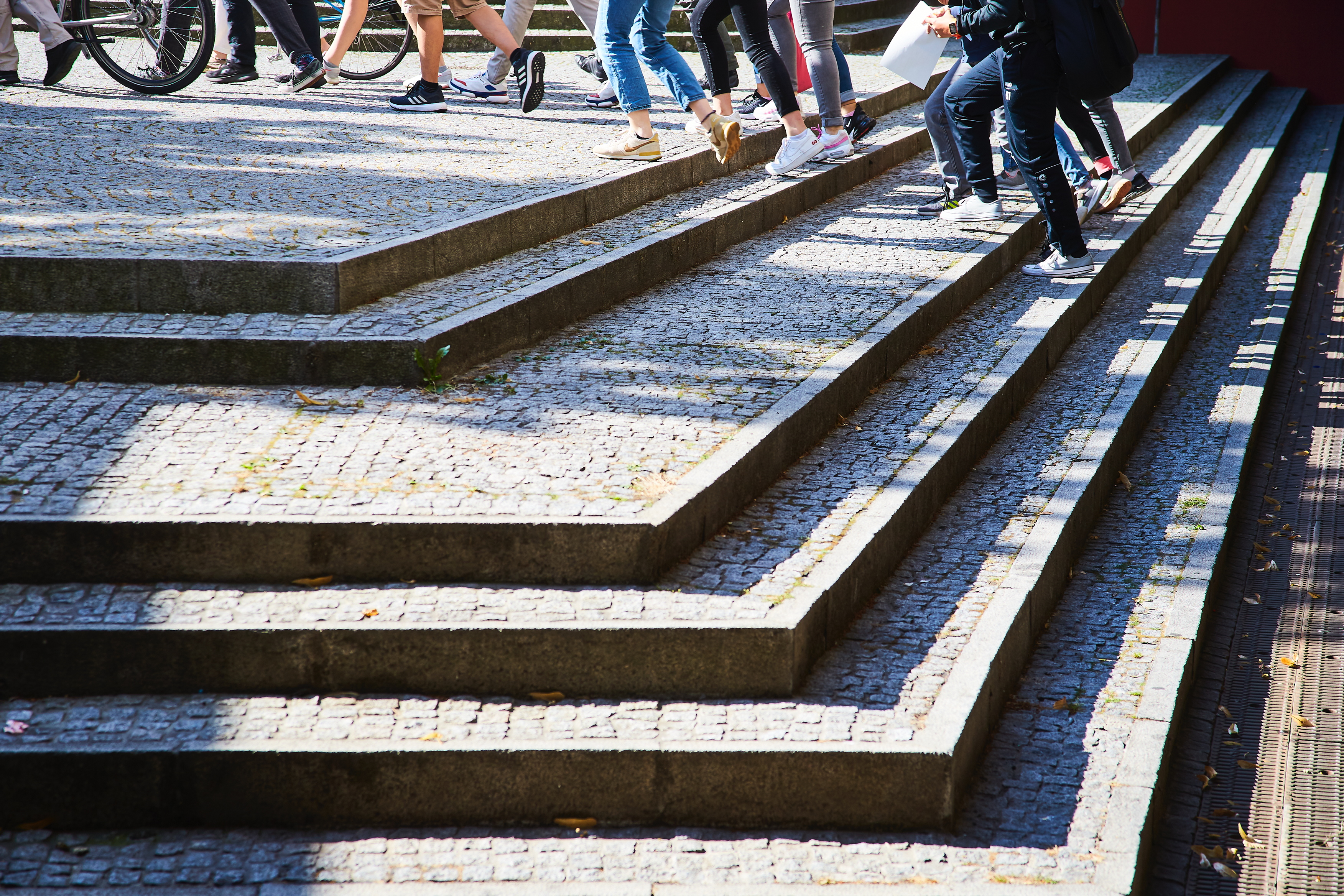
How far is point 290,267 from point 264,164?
2.23m

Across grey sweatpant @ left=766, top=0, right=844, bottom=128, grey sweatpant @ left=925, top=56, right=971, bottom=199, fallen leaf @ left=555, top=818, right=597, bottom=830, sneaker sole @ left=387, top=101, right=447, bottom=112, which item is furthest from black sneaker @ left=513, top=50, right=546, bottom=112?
fallen leaf @ left=555, top=818, right=597, bottom=830

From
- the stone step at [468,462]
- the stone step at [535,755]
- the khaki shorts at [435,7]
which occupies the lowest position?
the stone step at [535,755]

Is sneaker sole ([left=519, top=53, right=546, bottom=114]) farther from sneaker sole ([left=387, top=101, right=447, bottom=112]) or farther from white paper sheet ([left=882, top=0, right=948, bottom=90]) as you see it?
white paper sheet ([left=882, top=0, right=948, bottom=90])

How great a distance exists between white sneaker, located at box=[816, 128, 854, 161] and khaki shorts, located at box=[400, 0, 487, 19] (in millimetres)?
2456

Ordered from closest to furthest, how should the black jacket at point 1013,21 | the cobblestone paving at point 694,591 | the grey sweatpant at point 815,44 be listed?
the cobblestone paving at point 694,591 < the black jacket at point 1013,21 < the grey sweatpant at point 815,44

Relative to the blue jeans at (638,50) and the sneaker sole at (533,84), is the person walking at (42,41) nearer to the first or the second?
the sneaker sole at (533,84)

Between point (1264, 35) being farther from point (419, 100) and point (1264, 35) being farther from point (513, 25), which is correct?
point (419, 100)

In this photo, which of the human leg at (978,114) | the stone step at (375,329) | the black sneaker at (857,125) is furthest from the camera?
A: the black sneaker at (857,125)

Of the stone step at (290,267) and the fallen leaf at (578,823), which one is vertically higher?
the stone step at (290,267)

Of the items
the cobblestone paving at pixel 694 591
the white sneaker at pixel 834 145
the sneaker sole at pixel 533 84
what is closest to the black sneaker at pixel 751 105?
the white sneaker at pixel 834 145

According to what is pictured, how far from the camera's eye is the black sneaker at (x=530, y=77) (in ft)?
27.4

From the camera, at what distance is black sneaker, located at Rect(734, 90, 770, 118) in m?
9.03

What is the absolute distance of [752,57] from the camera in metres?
7.28

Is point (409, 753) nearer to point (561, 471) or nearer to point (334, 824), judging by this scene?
point (334, 824)
